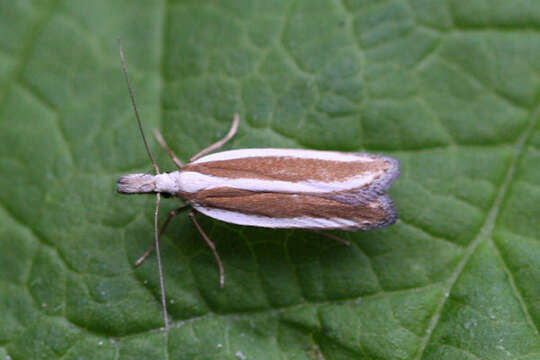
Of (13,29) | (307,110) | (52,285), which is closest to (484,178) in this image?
(307,110)

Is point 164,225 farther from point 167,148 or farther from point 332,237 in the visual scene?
point 332,237

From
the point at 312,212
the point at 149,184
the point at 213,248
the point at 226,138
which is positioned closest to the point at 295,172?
the point at 312,212

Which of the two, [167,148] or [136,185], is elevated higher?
[167,148]

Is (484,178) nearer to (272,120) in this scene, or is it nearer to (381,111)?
(381,111)

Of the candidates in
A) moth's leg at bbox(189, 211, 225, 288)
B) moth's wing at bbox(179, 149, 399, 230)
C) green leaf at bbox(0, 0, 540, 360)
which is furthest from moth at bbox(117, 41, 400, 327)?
green leaf at bbox(0, 0, 540, 360)

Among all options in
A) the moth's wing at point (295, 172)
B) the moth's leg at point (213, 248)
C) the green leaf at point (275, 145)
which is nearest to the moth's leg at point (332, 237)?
the green leaf at point (275, 145)
